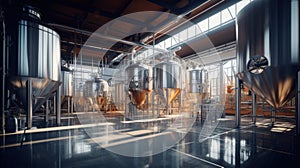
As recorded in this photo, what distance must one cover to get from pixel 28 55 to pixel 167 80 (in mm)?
1946

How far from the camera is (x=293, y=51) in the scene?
1271 millimetres

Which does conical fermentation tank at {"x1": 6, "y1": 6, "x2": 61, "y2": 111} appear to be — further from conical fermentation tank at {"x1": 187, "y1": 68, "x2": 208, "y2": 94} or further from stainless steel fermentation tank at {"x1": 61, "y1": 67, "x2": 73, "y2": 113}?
conical fermentation tank at {"x1": 187, "y1": 68, "x2": 208, "y2": 94}

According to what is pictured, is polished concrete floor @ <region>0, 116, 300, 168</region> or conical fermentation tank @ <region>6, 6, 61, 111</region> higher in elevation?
conical fermentation tank @ <region>6, 6, 61, 111</region>

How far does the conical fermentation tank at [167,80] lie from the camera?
2828mm

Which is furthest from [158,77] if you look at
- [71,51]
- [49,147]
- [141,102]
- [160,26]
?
[71,51]

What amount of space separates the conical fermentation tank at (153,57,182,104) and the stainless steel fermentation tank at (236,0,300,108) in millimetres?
1300

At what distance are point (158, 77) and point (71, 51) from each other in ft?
9.51


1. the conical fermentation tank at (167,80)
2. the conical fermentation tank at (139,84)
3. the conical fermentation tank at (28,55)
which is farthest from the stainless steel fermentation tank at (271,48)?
the conical fermentation tank at (28,55)

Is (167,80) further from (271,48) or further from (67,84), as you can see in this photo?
(67,84)

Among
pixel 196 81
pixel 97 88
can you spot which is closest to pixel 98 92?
pixel 97 88

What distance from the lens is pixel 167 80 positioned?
9.36ft

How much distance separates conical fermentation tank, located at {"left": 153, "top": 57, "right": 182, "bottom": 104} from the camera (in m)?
2.83

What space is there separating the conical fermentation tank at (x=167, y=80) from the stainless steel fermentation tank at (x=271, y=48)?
4.26 feet

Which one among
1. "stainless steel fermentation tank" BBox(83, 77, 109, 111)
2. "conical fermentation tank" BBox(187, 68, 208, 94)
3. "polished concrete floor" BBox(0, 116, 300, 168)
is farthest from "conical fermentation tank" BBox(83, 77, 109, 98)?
"polished concrete floor" BBox(0, 116, 300, 168)
